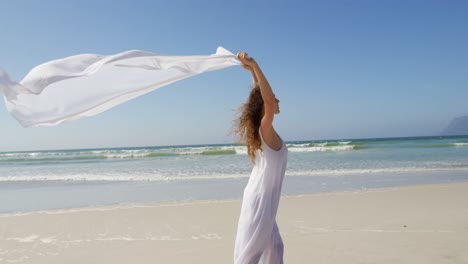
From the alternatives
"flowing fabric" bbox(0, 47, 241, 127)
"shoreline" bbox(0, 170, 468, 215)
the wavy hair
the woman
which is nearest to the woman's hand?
the woman

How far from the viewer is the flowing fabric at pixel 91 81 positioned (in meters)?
3.19

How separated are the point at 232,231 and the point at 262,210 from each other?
402cm

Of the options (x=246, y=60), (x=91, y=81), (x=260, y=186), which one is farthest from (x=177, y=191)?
(x=246, y=60)

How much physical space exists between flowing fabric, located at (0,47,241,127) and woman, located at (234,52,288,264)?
1.98ft

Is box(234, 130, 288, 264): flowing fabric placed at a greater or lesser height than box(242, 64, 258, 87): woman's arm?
lesser

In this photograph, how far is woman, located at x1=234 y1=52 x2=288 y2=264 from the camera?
2.74 meters

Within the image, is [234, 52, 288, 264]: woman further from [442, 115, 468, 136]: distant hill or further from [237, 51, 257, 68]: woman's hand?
[442, 115, 468, 136]: distant hill

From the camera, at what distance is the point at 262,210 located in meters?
2.75

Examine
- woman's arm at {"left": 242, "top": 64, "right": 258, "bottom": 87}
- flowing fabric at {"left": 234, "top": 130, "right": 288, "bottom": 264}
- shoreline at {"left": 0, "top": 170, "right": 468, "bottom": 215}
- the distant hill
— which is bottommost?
the distant hill

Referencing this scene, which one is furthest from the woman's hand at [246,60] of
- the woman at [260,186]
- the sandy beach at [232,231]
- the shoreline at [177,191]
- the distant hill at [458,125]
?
the distant hill at [458,125]

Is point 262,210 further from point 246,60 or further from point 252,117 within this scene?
point 246,60

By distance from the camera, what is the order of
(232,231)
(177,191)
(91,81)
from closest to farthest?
(91,81), (232,231), (177,191)

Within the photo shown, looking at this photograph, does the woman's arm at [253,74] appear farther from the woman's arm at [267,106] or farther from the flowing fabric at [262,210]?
the flowing fabric at [262,210]

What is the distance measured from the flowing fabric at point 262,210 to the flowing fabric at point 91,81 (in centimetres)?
92
